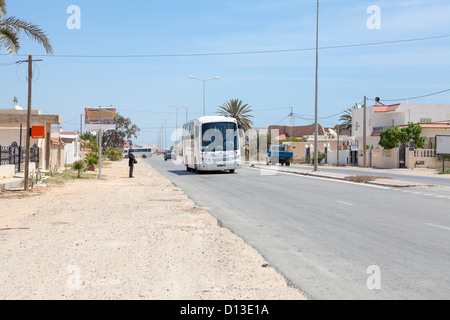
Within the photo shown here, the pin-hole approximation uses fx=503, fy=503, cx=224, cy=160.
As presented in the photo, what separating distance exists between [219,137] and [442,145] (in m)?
20.4

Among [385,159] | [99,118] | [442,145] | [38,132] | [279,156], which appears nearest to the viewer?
[38,132]

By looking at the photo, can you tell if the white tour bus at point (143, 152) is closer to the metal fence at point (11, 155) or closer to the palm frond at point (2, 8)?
the metal fence at point (11, 155)

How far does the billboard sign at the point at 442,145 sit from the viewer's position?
1633 inches

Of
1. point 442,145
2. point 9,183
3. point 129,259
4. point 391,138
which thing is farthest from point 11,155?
point 391,138

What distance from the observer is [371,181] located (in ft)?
82.8

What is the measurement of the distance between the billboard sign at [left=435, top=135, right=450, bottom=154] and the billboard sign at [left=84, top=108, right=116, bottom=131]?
26.3 m

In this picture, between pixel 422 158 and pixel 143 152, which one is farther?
pixel 143 152

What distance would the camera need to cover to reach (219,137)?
1300 inches

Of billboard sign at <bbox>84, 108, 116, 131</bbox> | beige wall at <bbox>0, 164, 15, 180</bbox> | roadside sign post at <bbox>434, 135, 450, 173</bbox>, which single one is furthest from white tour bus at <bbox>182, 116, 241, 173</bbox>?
roadside sign post at <bbox>434, 135, 450, 173</bbox>

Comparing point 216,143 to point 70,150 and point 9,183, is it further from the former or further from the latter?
point 70,150

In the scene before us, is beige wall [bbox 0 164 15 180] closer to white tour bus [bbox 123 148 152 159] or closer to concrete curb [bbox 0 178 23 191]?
concrete curb [bbox 0 178 23 191]

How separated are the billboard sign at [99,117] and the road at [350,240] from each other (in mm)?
17634

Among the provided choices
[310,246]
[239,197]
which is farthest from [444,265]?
[239,197]

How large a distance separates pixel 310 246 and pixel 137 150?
124479mm
